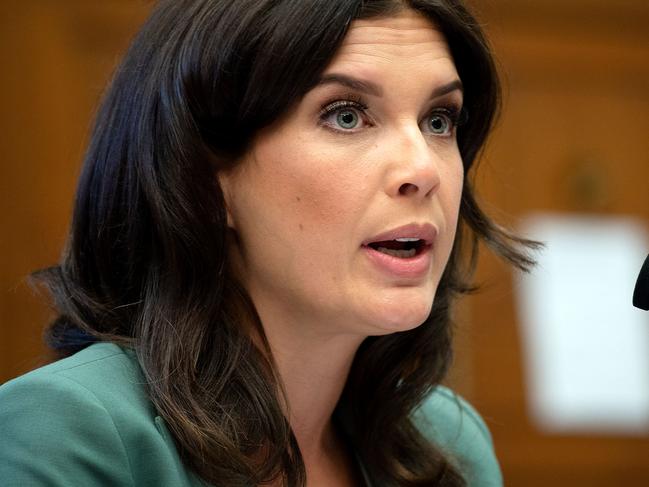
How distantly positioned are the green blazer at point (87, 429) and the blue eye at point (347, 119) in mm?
494

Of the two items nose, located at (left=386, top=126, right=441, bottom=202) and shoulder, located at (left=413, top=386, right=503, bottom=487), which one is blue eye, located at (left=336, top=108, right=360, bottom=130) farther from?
shoulder, located at (left=413, top=386, right=503, bottom=487)

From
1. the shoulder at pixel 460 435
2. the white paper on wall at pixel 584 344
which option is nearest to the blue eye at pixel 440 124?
the shoulder at pixel 460 435

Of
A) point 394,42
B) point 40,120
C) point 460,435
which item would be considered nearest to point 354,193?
point 394,42

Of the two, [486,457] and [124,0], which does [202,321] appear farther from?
[124,0]

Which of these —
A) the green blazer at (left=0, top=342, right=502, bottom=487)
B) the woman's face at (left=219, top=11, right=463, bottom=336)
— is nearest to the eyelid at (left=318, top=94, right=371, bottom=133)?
the woman's face at (left=219, top=11, right=463, bottom=336)

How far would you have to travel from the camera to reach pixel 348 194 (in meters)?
1.76

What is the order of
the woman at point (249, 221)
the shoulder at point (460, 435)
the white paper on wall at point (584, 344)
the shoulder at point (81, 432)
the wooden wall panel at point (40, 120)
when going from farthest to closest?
the white paper on wall at point (584, 344) < the wooden wall panel at point (40, 120) < the shoulder at point (460, 435) < the woman at point (249, 221) < the shoulder at point (81, 432)

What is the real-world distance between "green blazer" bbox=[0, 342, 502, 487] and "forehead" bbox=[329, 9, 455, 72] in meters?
0.59

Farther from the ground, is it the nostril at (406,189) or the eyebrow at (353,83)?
the eyebrow at (353,83)

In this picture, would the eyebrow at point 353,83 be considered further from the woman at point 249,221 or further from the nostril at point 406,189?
the nostril at point 406,189

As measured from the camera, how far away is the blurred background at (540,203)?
3566mm

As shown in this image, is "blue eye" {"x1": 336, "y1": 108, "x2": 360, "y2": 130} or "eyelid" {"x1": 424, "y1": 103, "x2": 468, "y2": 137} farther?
"eyelid" {"x1": 424, "y1": 103, "x2": 468, "y2": 137}

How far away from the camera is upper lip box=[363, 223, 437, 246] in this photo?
1775mm

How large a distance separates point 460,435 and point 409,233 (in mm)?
636
